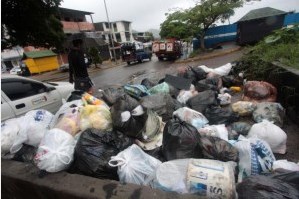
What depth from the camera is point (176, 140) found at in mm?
2285

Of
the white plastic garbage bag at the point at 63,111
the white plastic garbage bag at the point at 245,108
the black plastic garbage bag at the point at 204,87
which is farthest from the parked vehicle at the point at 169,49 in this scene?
the white plastic garbage bag at the point at 63,111

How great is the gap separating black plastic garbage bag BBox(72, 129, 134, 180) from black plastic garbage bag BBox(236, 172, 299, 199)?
43.7 inches

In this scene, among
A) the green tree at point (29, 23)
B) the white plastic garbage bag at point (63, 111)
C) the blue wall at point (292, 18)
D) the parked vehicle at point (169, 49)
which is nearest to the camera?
the white plastic garbage bag at point (63, 111)

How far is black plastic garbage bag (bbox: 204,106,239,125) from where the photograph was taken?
3607 millimetres

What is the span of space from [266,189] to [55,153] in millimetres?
1730

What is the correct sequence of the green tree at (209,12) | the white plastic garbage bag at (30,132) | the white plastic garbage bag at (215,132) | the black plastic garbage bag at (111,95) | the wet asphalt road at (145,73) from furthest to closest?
1. the green tree at (209,12)
2. the wet asphalt road at (145,73)
3. the black plastic garbage bag at (111,95)
4. the white plastic garbage bag at (215,132)
5. the white plastic garbage bag at (30,132)

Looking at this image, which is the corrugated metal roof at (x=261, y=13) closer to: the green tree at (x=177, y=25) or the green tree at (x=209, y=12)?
the green tree at (x=209, y=12)

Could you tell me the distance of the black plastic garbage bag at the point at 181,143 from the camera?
2.24 meters

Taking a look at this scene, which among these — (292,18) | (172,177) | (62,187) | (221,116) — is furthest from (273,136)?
(292,18)

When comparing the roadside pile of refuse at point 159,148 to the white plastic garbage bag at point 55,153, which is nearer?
the roadside pile of refuse at point 159,148

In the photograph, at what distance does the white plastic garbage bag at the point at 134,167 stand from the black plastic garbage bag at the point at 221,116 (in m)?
1.82

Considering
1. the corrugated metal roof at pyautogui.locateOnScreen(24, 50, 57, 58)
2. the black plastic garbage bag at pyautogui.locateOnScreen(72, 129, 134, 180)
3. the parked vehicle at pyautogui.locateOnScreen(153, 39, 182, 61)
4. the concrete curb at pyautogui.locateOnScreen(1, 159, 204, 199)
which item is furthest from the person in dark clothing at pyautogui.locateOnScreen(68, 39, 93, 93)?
the corrugated metal roof at pyautogui.locateOnScreen(24, 50, 57, 58)

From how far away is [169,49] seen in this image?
64.0 feet

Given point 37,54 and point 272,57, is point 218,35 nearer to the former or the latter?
point 272,57
